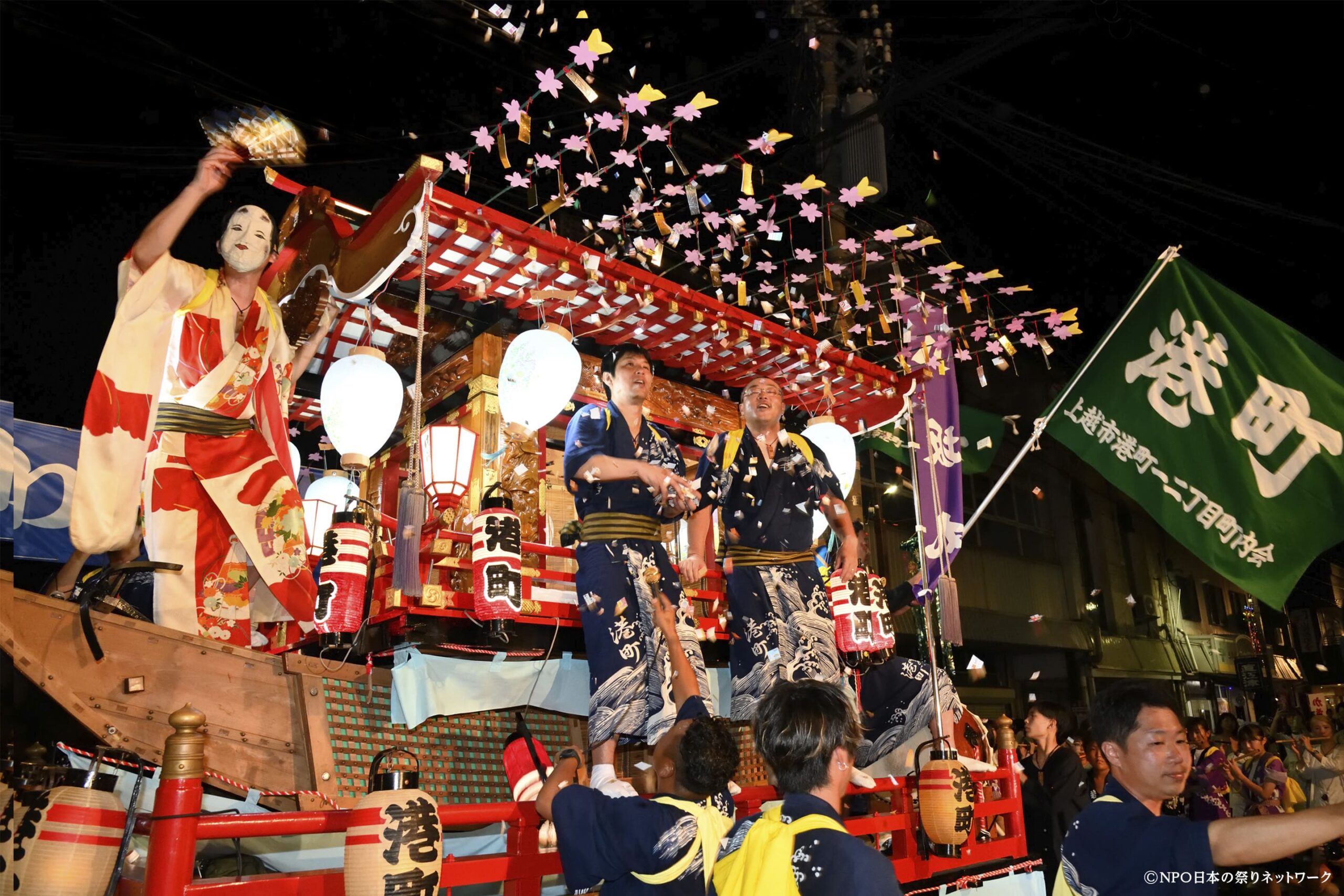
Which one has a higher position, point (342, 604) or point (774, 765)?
point (342, 604)

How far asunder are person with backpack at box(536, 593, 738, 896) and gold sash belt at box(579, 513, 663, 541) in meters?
2.12

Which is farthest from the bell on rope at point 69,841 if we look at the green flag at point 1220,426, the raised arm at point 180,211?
the green flag at point 1220,426

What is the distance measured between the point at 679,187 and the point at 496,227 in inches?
71.1

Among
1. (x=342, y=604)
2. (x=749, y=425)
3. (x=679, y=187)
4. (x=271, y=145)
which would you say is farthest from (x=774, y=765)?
(x=679, y=187)

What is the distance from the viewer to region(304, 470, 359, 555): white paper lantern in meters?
7.64

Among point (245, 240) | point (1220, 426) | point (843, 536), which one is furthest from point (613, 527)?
point (1220, 426)

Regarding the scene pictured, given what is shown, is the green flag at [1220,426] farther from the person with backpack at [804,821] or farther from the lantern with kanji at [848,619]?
the person with backpack at [804,821]

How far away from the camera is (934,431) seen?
8.92 metres

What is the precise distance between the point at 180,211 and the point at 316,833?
323cm

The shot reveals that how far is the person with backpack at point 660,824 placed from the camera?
3.11m

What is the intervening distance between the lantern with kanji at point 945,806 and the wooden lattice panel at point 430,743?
7.90 ft

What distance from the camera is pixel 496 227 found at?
20.3ft

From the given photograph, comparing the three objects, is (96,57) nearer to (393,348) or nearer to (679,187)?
(393,348)

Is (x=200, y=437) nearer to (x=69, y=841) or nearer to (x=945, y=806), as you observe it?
(x=69, y=841)
